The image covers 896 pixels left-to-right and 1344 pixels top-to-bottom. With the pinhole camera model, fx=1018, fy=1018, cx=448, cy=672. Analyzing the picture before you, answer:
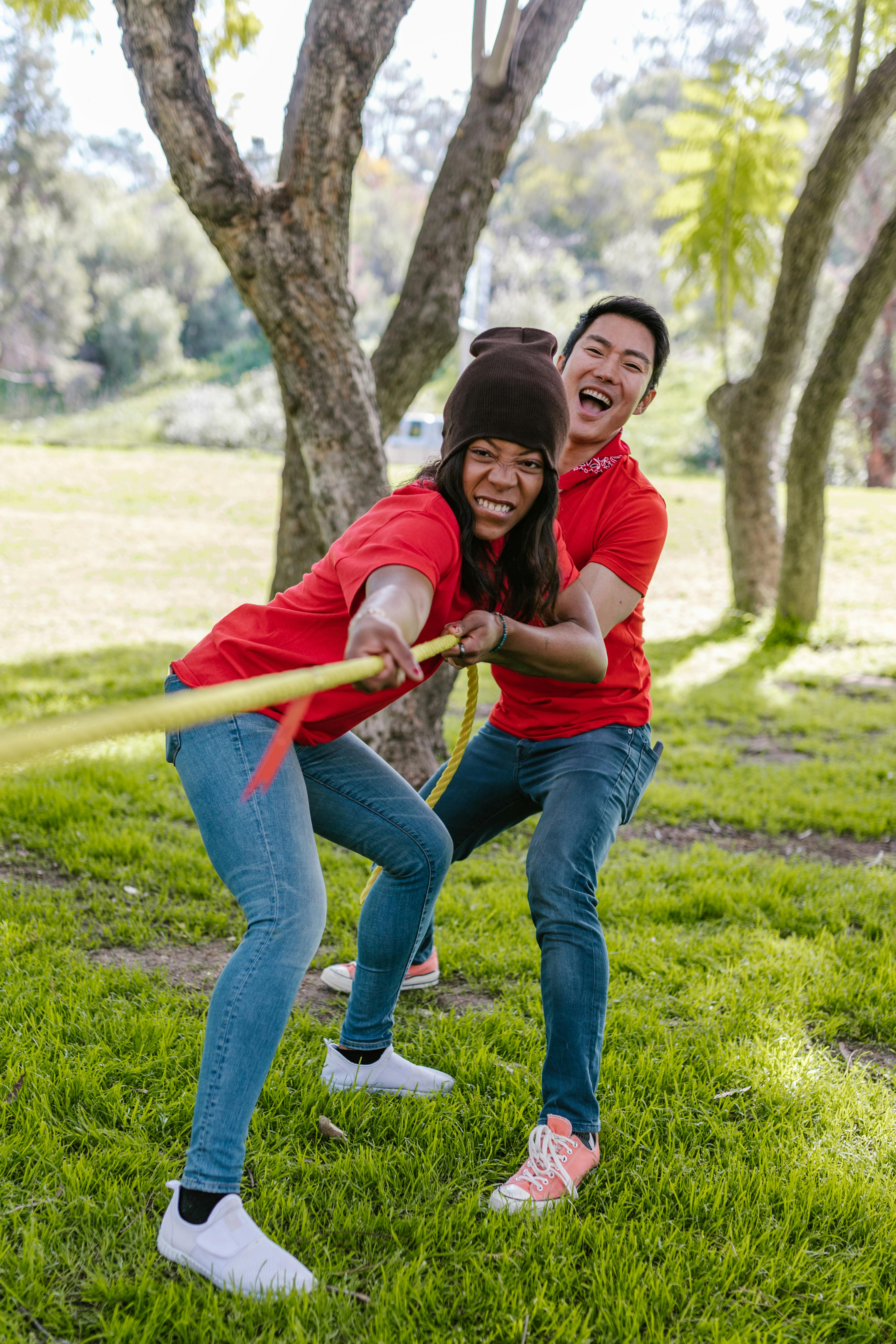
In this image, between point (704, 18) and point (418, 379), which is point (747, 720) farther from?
point (704, 18)

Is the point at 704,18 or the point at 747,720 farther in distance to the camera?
the point at 704,18

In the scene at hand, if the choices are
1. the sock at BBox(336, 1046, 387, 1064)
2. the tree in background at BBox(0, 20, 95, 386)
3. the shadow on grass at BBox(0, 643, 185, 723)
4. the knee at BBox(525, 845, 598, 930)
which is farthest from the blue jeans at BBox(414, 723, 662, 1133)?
the tree in background at BBox(0, 20, 95, 386)

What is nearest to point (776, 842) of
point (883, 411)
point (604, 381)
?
point (604, 381)

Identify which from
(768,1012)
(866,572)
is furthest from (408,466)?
(768,1012)

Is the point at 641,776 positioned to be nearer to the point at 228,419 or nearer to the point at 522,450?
the point at 522,450

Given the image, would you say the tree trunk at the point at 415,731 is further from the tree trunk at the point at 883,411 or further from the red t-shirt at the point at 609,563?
the tree trunk at the point at 883,411

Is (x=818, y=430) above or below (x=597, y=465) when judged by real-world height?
above

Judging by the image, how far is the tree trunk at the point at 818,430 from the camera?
27.4 feet

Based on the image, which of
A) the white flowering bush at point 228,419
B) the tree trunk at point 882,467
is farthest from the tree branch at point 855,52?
the white flowering bush at point 228,419

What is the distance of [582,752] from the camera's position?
8.76 feet

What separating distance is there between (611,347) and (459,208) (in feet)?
10.5

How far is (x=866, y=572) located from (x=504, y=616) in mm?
12449

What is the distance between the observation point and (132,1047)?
2.83m

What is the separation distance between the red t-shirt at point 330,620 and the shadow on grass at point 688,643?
712 cm
